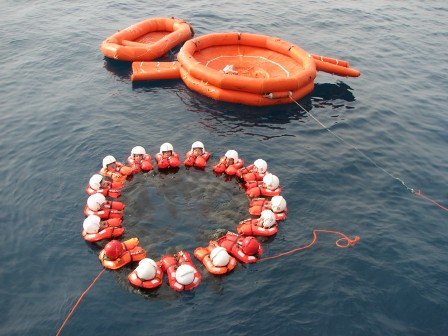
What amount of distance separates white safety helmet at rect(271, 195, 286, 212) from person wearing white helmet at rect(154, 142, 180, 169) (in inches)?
219

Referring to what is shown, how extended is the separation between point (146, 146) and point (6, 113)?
32.6ft

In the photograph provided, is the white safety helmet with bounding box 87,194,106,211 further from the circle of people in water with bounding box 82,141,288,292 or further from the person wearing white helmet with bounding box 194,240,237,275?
the person wearing white helmet with bounding box 194,240,237,275

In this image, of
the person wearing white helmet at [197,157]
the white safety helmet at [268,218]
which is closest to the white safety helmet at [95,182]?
the person wearing white helmet at [197,157]

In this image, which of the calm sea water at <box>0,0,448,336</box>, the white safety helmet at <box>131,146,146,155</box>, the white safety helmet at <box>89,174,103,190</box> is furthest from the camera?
the white safety helmet at <box>131,146,146,155</box>

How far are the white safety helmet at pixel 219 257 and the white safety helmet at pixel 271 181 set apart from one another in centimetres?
479

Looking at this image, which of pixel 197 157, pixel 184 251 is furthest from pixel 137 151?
pixel 184 251

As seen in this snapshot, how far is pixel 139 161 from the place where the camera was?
20.5 metres

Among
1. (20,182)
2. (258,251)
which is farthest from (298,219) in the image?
(20,182)

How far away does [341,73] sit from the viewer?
28625mm

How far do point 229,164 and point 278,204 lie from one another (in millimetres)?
3875

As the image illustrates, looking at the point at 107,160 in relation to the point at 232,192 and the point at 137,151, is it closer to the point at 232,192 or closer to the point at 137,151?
the point at 137,151

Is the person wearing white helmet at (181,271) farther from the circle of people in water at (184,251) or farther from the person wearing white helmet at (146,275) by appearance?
the person wearing white helmet at (146,275)

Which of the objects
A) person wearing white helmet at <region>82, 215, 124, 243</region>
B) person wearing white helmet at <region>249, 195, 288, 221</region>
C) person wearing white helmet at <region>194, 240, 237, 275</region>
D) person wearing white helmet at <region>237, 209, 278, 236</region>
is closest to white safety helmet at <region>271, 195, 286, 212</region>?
person wearing white helmet at <region>249, 195, 288, 221</region>

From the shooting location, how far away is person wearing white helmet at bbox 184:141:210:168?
20641mm
